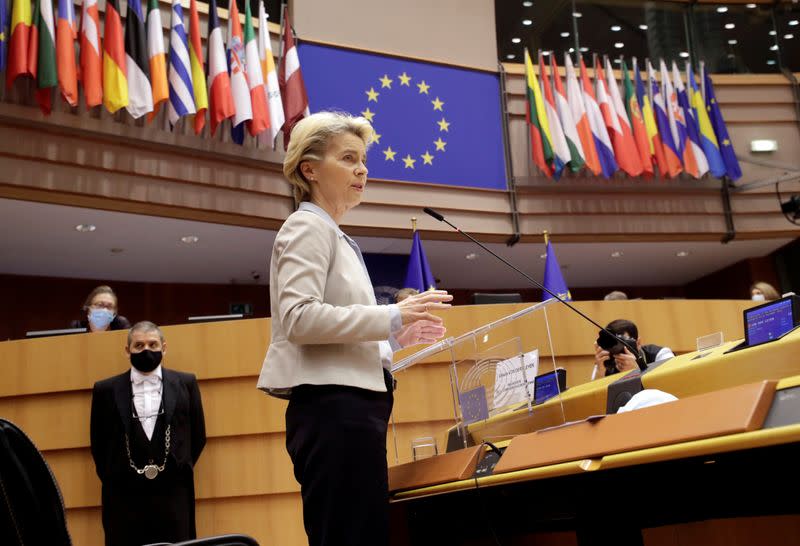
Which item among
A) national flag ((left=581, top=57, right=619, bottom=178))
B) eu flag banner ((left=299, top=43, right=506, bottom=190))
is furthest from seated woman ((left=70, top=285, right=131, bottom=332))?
national flag ((left=581, top=57, right=619, bottom=178))

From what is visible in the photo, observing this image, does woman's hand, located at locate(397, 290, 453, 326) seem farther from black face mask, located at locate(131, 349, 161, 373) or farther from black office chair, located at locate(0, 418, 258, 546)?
black face mask, located at locate(131, 349, 161, 373)

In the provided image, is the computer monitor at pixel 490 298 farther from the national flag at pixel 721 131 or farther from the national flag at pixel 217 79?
the national flag at pixel 721 131

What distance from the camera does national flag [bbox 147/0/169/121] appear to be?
6691 millimetres

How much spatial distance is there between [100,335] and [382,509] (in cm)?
341

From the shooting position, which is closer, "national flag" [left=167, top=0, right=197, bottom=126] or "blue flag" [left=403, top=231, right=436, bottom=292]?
"national flag" [left=167, top=0, right=197, bottom=126]

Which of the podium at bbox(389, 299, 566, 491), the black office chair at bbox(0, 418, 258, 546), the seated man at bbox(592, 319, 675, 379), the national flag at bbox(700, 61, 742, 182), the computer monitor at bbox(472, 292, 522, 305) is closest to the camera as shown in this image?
the black office chair at bbox(0, 418, 258, 546)

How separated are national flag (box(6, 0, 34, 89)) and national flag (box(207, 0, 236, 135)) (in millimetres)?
1478

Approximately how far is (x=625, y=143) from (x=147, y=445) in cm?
642

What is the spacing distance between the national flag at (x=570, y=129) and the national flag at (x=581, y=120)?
4 cm

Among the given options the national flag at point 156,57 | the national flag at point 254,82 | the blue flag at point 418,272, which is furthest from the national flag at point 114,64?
the blue flag at point 418,272

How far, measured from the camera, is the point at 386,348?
1991 millimetres

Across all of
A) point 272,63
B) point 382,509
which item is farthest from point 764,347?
point 272,63

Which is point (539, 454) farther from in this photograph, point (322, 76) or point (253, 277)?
point (253, 277)

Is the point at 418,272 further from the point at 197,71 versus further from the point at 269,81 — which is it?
the point at 197,71
